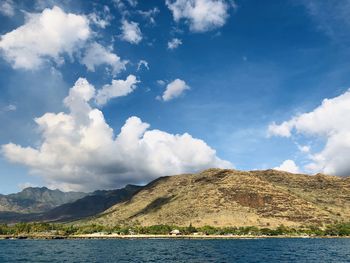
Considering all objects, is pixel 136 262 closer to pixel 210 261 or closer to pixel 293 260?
pixel 210 261

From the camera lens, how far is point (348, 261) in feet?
429

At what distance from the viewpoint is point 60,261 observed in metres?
136

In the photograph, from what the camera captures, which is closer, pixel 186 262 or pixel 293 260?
pixel 186 262

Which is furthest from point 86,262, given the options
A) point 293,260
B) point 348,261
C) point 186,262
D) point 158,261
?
point 348,261

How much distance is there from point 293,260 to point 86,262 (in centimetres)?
6765

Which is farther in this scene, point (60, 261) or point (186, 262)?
point (60, 261)

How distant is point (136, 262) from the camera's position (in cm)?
13025

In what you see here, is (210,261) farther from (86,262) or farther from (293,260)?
(86,262)

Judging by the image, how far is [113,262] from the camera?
131m

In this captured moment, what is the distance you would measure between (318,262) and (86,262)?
73498mm

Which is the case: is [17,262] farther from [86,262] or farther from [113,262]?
[113,262]

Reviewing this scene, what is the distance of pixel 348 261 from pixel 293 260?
55.3 feet

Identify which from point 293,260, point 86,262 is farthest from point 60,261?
point 293,260

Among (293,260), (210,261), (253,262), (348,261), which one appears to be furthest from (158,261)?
(348,261)
